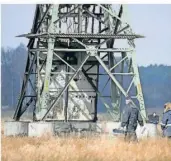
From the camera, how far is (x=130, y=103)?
1948 cm

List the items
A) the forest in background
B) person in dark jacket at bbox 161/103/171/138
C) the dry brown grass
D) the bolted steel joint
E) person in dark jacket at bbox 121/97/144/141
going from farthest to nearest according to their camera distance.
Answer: the forest in background → the bolted steel joint → person in dark jacket at bbox 161/103/171/138 → person in dark jacket at bbox 121/97/144/141 → the dry brown grass

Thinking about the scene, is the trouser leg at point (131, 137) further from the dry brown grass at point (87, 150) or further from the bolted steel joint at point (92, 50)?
the bolted steel joint at point (92, 50)

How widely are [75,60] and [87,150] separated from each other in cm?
995

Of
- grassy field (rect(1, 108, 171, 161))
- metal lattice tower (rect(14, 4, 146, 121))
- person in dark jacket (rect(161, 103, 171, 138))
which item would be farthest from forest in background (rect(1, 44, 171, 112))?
grassy field (rect(1, 108, 171, 161))

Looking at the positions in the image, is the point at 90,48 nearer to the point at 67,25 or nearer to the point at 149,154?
the point at 67,25

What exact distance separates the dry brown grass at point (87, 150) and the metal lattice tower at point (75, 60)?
4861mm

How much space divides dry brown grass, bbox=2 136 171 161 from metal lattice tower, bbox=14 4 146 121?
486cm

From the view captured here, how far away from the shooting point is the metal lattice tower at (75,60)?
931 inches

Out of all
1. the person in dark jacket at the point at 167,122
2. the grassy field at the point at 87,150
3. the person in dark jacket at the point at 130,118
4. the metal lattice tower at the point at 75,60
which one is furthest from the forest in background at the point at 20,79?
the grassy field at the point at 87,150

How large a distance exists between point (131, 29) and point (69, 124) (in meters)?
3.90

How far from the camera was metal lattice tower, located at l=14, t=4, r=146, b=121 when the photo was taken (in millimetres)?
23641

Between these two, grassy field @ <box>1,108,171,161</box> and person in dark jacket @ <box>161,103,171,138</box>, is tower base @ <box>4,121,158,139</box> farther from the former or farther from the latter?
grassy field @ <box>1,108,171,161</box>

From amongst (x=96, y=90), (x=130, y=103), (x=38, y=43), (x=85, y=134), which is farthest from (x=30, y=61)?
(x=130, y=103)

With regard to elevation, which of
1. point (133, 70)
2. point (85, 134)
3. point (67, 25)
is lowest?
point (85, 134)
